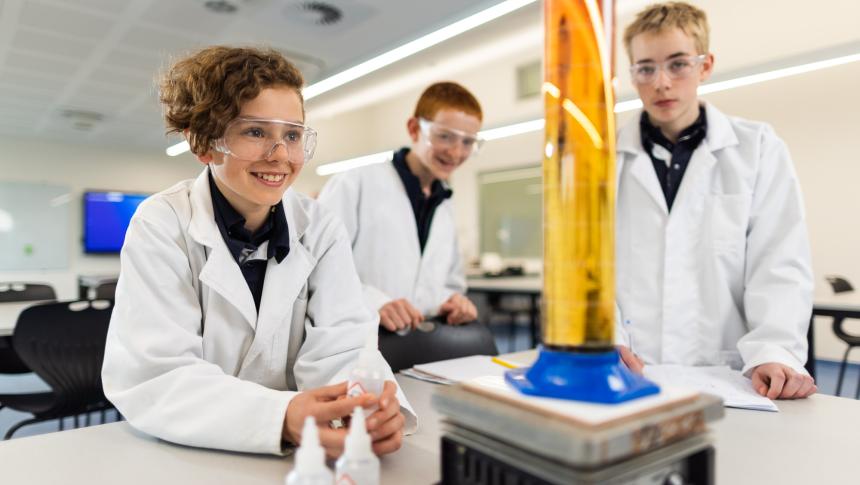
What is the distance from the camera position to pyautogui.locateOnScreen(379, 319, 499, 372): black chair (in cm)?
139

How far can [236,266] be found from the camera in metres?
1.00

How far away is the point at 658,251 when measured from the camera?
135cm

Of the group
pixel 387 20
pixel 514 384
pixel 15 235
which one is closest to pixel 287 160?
pixel 514 384

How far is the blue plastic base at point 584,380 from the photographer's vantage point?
48 centimetres

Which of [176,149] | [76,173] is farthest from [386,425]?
[76,173]

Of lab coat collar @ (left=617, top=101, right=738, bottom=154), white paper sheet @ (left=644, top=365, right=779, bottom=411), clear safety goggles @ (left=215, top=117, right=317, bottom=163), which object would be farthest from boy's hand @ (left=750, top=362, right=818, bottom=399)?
clear safety goggles @ (left=215, top=117, right=317, bottom=163)

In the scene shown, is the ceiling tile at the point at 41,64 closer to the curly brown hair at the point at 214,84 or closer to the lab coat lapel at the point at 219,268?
the curly brown hair at the point at 214,84

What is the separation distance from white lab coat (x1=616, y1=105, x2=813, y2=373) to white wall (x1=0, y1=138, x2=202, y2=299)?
9.15m

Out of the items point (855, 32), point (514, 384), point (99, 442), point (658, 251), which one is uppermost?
point (855, 32)

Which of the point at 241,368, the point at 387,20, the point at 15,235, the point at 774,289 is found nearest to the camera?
the point at 241,368

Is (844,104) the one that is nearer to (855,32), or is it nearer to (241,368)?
(855,32)

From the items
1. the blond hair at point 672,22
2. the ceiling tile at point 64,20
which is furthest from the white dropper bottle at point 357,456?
the ceiling tile at point 64,20

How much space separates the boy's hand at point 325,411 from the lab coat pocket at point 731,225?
98 centimetres

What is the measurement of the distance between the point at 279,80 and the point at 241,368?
22.3 inches
